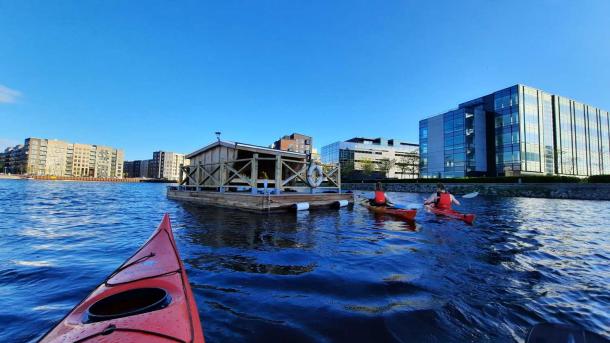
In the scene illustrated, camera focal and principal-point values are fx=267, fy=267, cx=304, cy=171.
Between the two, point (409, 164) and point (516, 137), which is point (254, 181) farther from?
point (409, 164)

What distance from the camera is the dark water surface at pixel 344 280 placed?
9.77ft

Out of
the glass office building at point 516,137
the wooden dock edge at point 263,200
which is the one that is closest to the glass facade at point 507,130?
the glass office building at point 516,137

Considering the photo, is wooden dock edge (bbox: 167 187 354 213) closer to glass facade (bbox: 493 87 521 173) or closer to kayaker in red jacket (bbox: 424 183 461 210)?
kayaker in red jacket (bbox: 424 183 461 210)

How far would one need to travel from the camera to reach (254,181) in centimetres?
1352

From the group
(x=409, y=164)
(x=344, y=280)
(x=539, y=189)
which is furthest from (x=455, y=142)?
(x=344, y=280)

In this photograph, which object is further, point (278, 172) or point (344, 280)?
point (278, 172)

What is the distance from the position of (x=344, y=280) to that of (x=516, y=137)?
54.1 m

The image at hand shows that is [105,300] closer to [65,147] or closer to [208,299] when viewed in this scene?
[208,299]

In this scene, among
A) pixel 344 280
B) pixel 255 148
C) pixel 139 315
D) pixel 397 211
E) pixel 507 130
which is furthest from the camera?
pixel 507 130

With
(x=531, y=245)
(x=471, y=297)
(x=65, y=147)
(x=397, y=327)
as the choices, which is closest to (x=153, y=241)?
(x=397, y=327)

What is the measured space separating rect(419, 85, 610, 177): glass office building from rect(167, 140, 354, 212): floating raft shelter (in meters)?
42.6

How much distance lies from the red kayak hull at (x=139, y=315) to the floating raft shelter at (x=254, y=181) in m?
9.52

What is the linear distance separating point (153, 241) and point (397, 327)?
3.61 meters

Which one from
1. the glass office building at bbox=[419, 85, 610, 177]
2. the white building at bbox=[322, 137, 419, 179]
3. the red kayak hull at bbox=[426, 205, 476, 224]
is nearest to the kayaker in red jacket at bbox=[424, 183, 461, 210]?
the red kayak hull at bbox=[426, 205, 476, 224]
